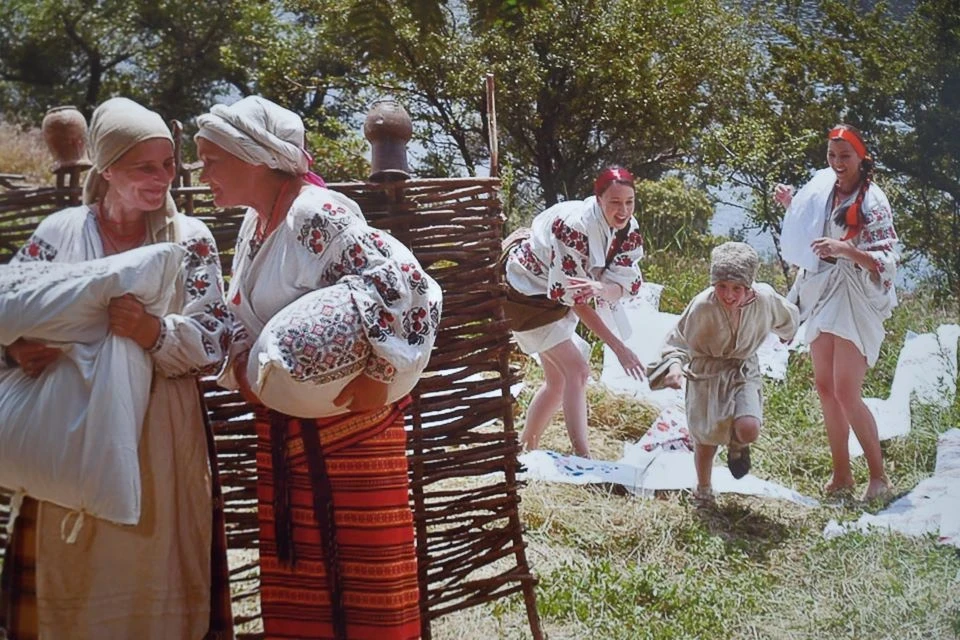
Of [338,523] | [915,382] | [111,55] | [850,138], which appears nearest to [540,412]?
[915,382]

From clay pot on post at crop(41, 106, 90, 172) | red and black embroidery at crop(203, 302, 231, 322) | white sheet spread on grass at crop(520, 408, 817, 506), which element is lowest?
white sheet spread on grass at crop(520, 408, 817, 506)

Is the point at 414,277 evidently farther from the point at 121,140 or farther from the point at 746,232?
the point at 746,232

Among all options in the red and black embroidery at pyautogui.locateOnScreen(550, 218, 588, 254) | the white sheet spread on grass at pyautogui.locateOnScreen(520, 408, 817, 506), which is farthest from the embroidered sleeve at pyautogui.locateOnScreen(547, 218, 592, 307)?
the white sheet spread on grass at pyautogui.locateOnScreen(520, 408, 817, 506)

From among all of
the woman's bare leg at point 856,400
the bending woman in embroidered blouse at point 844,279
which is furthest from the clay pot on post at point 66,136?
the woman's bare leg at point 856,400

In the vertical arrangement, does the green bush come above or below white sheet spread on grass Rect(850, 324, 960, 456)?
above

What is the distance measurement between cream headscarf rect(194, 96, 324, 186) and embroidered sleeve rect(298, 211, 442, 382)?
0.47 feet

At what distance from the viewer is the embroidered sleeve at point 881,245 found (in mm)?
3473

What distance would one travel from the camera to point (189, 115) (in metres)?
2.64

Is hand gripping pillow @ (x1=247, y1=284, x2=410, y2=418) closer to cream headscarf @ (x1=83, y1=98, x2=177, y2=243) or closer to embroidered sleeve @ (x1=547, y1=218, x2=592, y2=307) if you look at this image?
cream headscarf @ (x1=83, y1=98, x2=177, y2=243)

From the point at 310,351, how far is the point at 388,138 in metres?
0.78

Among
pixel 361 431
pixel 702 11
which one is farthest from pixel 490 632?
pixel 702 11

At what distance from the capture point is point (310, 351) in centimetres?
225

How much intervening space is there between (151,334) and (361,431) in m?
0.47

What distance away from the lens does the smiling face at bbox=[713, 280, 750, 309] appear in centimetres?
369
